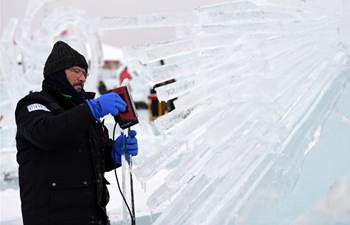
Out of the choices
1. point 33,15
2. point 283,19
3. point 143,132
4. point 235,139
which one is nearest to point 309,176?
point 235,139

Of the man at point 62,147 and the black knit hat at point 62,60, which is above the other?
the black knit hat at point 62,60

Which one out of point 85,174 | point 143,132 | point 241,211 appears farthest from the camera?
point 143,132

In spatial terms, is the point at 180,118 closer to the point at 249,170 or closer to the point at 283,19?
the point at 249,170

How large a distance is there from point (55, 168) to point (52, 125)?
0.69 ft

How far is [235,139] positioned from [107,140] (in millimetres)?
598

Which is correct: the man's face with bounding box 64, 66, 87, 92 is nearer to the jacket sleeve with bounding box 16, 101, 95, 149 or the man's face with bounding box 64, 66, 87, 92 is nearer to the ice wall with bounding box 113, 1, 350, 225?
the jacket sleeve with bounding box 16, 101, 95, 149

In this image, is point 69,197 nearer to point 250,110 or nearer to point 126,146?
point 126,146

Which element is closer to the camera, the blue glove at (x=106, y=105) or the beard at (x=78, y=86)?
the blue glove at (x=106, y=105)

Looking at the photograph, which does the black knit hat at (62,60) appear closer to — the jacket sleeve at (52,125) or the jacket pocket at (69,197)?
the jacket sleeve at (52,125)

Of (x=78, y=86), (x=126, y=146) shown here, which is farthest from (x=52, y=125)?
(x=126, y=146)

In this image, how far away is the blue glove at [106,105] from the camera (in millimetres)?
1781

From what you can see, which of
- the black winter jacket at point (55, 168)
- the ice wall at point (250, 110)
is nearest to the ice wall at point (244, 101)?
the ice wall at point (250, 110)

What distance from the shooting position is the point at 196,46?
7.85 feet

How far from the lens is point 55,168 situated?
1840 mm
